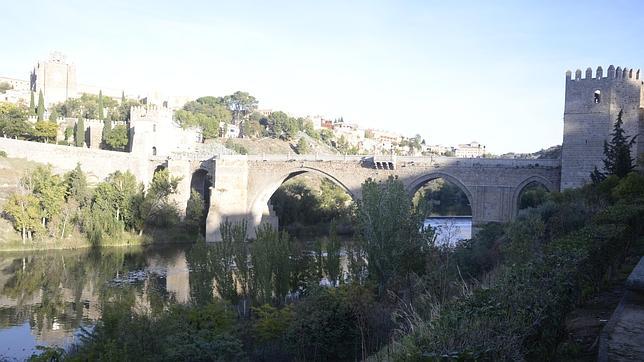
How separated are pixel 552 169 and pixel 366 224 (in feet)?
48.4

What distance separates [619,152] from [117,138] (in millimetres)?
28490

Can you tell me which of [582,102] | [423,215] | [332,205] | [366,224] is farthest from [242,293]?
[332,205]

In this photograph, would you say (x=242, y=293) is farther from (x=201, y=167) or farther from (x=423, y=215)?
(x=201, y=167)

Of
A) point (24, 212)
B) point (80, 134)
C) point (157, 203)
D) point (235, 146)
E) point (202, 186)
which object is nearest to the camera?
point (24, 212)

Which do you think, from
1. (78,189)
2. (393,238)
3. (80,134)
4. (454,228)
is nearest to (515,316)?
(393,238)

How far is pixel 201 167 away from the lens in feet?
105

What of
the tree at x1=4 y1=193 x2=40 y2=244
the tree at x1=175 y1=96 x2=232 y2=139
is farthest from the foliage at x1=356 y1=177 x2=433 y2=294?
the tree at x1=175 y1=96 x2=232 y2=139

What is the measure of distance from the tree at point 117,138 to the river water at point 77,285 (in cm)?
1093

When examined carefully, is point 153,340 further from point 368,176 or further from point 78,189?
point 78,189

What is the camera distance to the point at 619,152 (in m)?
17.8

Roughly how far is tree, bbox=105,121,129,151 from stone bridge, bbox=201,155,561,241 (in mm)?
6720

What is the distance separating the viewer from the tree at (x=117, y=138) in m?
35.4

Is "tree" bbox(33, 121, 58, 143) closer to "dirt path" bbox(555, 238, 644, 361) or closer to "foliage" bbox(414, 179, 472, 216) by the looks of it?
"foliage" bbox(414, 179, 472, 216)

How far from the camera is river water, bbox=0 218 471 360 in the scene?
12.5 m
